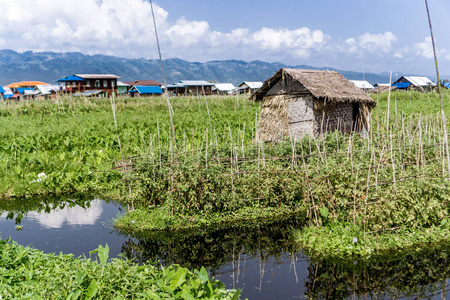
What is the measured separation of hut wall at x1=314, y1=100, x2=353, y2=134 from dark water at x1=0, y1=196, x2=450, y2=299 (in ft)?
16.6

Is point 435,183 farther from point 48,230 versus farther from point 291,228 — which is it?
point 48,230

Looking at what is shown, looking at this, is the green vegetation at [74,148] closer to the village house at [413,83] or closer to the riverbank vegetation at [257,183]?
the riverbank vegetation at [257,183]

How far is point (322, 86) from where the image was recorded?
537 inches

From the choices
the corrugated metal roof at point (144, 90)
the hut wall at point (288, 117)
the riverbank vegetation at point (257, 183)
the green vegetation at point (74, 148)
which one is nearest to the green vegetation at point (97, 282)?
the riverbank vegetation at point (257, 183)

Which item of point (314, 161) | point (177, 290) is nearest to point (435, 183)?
point (314, 161)

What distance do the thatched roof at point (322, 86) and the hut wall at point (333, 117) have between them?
439 millimetres

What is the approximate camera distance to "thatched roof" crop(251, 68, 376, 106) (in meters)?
13.0

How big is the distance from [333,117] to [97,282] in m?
11.1

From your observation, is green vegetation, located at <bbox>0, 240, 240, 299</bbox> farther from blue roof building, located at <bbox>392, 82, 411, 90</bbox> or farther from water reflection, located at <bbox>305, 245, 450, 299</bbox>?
blue roof building, located at <bbox>392, 82, 411, 90</bbox>

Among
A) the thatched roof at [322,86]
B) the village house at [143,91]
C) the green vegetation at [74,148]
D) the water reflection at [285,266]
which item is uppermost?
the village house at [143,91]

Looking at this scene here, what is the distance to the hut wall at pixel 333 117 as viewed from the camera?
13.3 meters

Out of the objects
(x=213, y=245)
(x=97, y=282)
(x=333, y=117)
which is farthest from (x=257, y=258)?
(x=333, y=117)

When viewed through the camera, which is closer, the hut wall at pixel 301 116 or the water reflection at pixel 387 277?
the water reflection at pixel 387 277

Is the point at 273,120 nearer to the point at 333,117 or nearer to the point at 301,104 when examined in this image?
the point at 301,104
